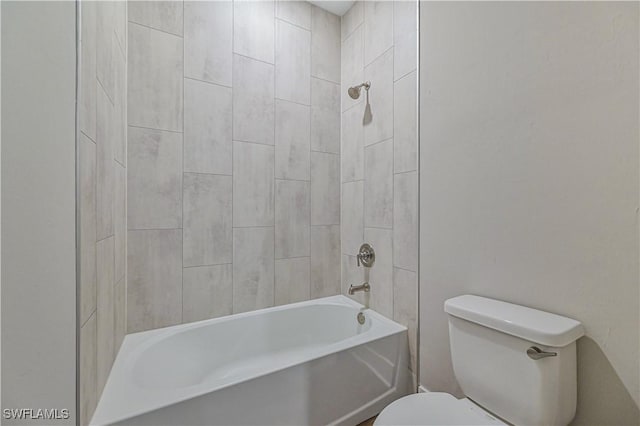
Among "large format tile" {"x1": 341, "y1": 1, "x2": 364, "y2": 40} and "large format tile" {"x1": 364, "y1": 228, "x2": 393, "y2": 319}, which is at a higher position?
"large format tile" {"x1": 341, "y1": 1, "x2": 364, "y2": 40}

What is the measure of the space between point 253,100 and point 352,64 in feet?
2.67

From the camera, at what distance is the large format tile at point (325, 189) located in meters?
2.06

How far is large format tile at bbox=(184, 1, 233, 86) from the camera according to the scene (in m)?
1.63

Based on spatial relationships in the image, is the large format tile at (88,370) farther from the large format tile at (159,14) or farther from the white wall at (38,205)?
the large format tile at (159,14)

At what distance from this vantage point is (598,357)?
2.87ft

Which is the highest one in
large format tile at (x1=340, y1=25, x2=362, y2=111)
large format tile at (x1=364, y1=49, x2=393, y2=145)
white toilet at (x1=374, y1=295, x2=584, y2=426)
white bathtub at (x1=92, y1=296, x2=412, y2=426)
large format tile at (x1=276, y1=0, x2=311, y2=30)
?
large format tile at (x1=276, y1=0, x2=311, y2=30)

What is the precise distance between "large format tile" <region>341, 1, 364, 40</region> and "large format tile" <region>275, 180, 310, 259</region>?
1.22 metres

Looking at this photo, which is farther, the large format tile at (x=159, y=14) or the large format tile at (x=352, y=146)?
the large format tile at (x=352, y=146)

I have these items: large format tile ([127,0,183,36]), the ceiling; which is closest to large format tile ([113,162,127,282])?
large format tile ([127,0,183,36])

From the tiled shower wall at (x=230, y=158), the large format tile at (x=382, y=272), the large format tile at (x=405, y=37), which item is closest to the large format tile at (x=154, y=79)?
the tiled shower wall at (x=230, y=158)

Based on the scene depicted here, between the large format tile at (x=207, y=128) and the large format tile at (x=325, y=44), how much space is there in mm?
749

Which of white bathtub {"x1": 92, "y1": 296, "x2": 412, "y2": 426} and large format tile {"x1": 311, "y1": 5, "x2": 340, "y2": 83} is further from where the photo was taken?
large format tile {"x1": 311, "y1": 5, "x2": 340, "y2": 83}

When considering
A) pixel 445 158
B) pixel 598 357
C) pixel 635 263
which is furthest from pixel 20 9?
pixel 598 357

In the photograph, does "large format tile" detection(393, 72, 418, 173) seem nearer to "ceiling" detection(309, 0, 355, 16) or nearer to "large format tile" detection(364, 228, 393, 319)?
"large format tile" detection(364, 228, 393, 319)
